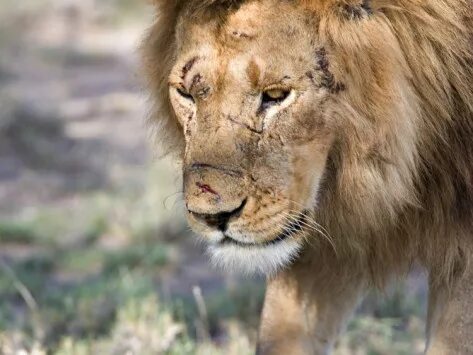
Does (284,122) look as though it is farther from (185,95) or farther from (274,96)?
(185,95)

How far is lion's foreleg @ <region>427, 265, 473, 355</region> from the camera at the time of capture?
3898 mm

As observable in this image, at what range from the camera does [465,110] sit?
3.76 metres

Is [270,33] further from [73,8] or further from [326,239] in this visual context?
[73,8]

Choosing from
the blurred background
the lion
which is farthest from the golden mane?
the blurred background

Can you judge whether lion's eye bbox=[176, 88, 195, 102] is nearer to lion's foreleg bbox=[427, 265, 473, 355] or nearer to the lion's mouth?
the lion's mouth

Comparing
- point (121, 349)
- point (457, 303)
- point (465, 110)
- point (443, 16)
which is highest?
point (443, 16)

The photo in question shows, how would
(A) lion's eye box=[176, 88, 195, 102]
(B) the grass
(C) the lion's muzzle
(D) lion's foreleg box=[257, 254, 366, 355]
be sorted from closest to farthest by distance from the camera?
(C) the lion's muzzle < (A) lion's eye box=[176, 88, 195, 102] < (D) lion's foreleg box=[257, 254, 366, 355] < (B) the grass

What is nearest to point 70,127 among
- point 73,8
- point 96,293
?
point 96,293

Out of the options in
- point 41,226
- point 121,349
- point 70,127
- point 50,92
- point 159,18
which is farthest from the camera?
point 50,92

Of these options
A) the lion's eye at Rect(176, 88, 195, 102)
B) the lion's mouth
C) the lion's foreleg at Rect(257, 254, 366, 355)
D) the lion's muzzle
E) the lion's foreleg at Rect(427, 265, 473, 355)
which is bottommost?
the lion's foreleg at Rect(257, 254, 366, 355)

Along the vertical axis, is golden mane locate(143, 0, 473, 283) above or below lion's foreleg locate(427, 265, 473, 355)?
above

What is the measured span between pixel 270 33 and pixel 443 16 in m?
0.52

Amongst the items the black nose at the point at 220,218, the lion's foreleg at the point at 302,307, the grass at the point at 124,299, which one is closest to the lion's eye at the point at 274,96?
the black nose at the point at 220,218

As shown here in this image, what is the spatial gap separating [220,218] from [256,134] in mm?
276
